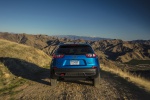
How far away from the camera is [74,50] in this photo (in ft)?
27.5

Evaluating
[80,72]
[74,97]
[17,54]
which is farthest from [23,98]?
[17,54]

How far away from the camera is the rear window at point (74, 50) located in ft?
27.0

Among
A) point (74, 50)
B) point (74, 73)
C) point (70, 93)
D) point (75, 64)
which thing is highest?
point (74, 50)

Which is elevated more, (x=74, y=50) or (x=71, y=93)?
(x=74, y=50)

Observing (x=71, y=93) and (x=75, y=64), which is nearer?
(x=75, y=64)

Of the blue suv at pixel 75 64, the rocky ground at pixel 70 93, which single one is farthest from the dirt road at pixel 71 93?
the blue suv at pixel 75 64

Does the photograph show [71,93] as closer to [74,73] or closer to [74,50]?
[74,73]

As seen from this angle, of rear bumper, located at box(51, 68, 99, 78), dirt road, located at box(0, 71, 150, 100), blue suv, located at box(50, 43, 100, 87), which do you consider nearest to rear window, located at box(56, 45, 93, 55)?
blue suv, located at box(50, 43, 100, 87)

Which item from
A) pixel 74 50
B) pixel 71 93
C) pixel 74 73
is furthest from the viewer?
pixel 74 50

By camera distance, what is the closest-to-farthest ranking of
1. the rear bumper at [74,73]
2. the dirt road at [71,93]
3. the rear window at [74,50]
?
the dirt road at [71,93] < the rear bumper at [74,73] < the rear window at [74,50]

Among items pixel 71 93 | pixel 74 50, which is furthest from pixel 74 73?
pixel 74 50

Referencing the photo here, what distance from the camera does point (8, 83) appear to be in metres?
10.3

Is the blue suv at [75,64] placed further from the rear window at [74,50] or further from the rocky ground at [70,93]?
the rocky ground at [70,93]

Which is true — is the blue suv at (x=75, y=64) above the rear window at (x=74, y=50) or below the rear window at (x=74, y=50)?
below
